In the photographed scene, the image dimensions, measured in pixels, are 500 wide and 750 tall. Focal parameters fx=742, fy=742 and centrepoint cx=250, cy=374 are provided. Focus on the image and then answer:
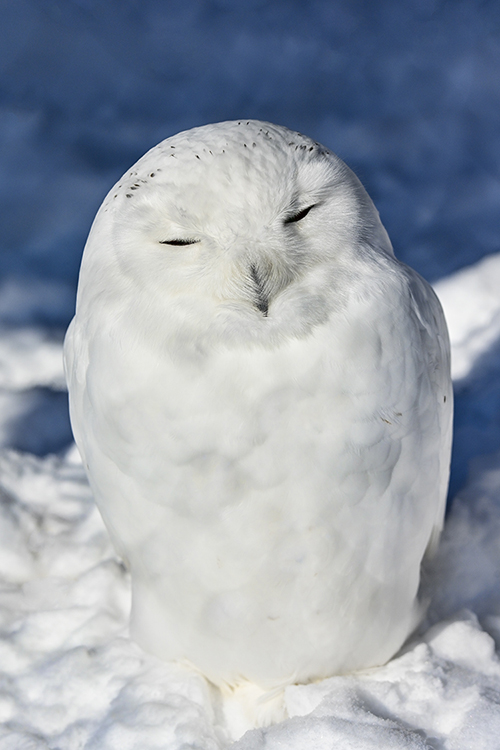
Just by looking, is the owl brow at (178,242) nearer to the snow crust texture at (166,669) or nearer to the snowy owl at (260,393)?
the snowy owl at (260,393)

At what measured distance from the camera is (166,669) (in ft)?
5.07

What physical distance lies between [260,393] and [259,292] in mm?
171

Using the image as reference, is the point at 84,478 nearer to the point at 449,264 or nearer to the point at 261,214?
the point at 261,214

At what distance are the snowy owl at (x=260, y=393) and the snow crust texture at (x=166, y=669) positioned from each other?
0.43ft

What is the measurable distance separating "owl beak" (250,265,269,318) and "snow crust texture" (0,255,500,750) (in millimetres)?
744

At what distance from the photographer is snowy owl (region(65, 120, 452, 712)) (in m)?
1.18

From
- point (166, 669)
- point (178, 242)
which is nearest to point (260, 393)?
point (178, 242)

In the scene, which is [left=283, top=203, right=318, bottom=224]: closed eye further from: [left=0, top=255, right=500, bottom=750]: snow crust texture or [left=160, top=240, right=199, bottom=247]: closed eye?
[left=0, top=255, right=500, bottom=750]: snow crust texture

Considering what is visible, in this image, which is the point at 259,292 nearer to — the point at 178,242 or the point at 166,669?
the point at 178,242

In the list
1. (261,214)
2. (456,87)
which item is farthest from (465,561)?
(456,87)

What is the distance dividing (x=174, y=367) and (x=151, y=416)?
99 mm

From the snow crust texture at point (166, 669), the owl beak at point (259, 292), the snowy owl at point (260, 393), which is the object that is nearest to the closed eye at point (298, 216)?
the snowy owl at point (260, 393)

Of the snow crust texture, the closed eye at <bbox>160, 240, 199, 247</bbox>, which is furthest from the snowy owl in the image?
the snow crust texture

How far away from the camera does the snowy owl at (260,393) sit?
1178 mm
